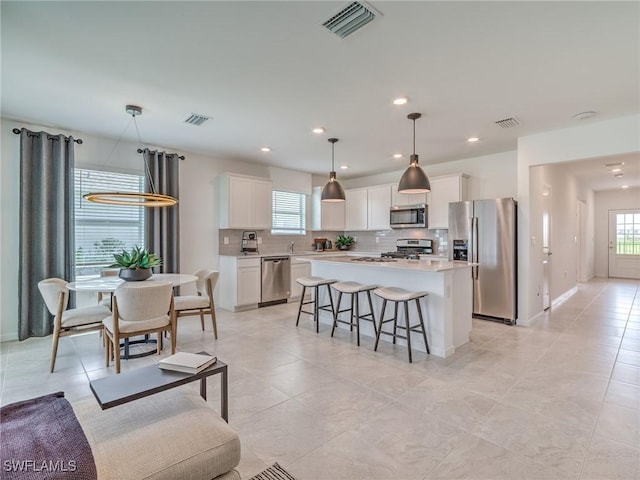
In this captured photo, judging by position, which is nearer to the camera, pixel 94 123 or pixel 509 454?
pixel 509 454

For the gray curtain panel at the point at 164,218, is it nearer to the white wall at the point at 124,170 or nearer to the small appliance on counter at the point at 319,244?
the white wall at the point at 124,170

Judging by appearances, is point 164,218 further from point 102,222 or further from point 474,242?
point 474,242

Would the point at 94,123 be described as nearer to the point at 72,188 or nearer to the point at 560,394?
the point at 72,188

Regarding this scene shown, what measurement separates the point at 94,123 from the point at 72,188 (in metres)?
0.90

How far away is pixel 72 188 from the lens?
4289 mm

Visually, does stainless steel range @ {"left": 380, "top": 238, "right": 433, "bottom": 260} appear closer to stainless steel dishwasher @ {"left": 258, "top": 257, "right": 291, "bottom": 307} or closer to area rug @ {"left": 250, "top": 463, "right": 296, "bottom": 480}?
stainless steel dishwasher @ {"left": 258, "top": 257, "right": 291, "bottom": 307}

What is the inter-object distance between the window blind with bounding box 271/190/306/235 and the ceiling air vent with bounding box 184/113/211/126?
272 cm

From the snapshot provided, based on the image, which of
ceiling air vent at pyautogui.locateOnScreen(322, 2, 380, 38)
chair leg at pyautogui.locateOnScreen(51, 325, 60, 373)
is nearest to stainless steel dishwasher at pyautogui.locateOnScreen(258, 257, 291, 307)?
chair leg at pyautogui.locateOnScreen(51, 325, 60, 373)

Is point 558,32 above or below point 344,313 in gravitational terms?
above

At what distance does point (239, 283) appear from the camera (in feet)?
18.2

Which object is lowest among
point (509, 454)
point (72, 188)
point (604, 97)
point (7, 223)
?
point (509, 454)

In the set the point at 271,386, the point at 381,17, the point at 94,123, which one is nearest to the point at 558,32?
the point at 381,17

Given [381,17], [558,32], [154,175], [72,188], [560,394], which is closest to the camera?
[381,17]

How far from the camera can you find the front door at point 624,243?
30.3ft
